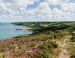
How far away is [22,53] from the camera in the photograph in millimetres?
21984

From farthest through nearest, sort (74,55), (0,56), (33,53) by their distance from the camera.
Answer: (74,55)
(33,53)
(0,56)

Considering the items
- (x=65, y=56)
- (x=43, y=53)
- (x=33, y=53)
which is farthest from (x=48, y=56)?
(x=65, y=56)

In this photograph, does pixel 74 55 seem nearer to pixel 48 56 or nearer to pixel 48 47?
pixel 48 47

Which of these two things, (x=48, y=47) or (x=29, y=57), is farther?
(x=48, y=47)

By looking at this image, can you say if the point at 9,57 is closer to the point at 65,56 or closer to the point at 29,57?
the point at 29,57

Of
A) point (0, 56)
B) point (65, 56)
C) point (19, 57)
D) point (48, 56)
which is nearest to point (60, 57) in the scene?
point (65, 56)

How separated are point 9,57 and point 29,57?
179 cm

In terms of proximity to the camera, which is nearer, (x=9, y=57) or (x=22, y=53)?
(x=9, y=57)

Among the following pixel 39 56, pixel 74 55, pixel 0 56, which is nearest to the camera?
pixel 0 56

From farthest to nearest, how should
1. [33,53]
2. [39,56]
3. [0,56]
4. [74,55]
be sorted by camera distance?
1. [74,55]
2. [33,53]
3. [39,56]
4. [0,56]

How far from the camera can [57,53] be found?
23.4 metres

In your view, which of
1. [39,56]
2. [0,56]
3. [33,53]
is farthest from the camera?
[33,53]

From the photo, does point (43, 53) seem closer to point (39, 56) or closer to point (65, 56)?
point (39, 56)

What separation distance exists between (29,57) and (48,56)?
5.81ft
